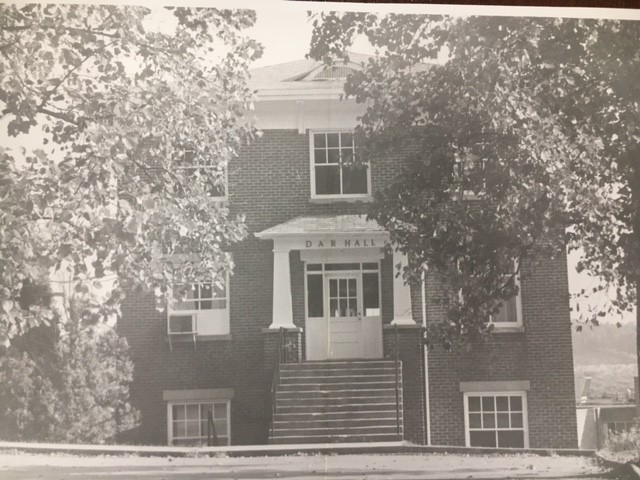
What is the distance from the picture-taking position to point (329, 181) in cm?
342

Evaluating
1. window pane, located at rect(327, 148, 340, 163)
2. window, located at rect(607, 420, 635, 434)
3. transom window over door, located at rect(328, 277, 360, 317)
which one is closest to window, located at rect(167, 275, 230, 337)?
transom window over door, located at rect(328, 277, 360, 317)

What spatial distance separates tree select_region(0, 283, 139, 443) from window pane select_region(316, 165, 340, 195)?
995mm

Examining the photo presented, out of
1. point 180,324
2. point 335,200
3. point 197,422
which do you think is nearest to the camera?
point 197,422

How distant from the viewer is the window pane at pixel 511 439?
3385 millimetres

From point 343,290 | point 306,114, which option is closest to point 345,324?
point 343,290

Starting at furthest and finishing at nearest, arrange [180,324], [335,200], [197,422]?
[335,200] < [180,324] < [197,422]

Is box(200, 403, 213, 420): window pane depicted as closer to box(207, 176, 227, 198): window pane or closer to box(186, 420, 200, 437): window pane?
box(186, 420, 200, 437): window pane

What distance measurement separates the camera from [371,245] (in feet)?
11.2

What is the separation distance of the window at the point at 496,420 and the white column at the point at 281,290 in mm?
800

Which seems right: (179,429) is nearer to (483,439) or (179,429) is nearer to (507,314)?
(483,439)

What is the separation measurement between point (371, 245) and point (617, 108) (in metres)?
1.23

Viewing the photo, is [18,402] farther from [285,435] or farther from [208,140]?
[208,140]

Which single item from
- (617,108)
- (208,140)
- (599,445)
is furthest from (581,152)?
(208,140)

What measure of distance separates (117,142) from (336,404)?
134cm
